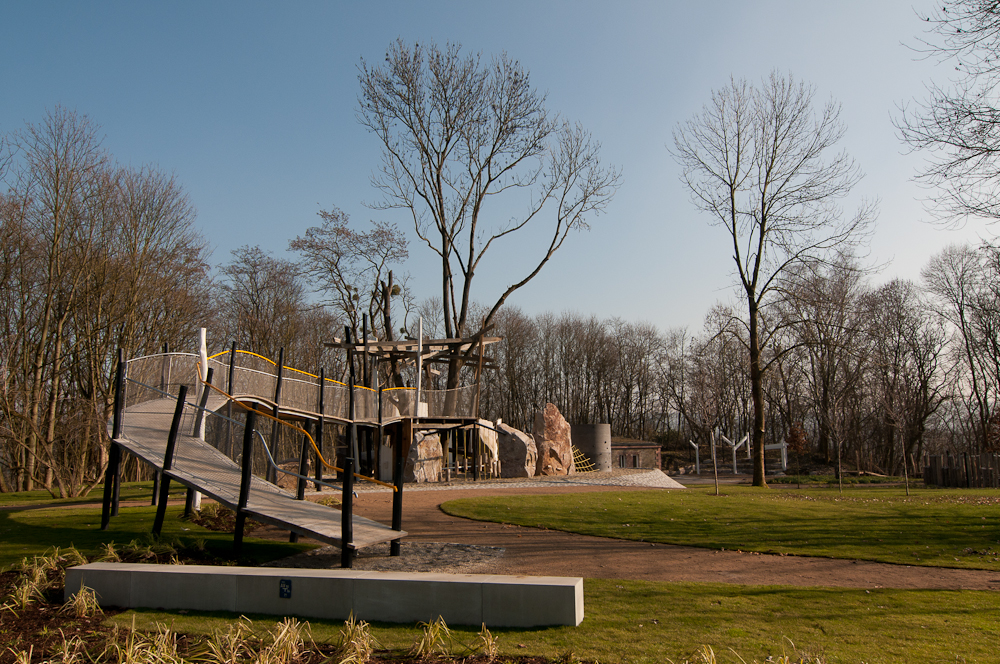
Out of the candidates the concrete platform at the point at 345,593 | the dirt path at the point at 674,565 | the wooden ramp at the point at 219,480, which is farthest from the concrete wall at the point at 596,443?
the concrete platform at the point at 345,593

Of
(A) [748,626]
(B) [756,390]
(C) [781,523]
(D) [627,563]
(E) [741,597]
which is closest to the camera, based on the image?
(A) [748,626]

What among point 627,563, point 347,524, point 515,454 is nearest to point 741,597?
point 627,563

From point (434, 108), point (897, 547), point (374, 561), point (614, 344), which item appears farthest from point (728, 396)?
point (374, 561)

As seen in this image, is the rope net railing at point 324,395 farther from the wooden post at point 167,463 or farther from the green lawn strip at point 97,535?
the wooden post at point 167,463

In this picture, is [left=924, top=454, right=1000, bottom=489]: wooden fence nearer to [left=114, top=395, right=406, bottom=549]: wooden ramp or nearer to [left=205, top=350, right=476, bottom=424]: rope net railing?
[left=205, top=350, right=476, bottom=424]: rope net railing

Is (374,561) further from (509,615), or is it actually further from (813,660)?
(813,660)

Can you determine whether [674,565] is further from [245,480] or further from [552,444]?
[552,444]

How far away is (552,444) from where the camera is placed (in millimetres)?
27375

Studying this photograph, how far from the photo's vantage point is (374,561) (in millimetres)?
7891

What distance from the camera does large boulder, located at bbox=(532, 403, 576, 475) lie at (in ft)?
88.3

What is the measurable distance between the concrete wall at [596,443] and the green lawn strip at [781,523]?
18.8 meters

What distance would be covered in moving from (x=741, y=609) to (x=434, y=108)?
26607mm

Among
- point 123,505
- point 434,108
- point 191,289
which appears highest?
point 434,108

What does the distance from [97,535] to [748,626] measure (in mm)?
9086
